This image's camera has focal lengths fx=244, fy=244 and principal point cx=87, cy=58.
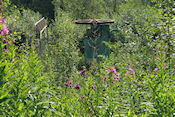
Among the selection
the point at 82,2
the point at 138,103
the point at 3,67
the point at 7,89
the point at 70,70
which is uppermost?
Result: the point at 82,2

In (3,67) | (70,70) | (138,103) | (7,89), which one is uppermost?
(3,67)

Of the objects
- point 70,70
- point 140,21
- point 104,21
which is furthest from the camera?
point 140,21

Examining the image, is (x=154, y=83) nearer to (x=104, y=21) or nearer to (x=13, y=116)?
(x=13, y=116)

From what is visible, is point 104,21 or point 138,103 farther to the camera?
point 104,21

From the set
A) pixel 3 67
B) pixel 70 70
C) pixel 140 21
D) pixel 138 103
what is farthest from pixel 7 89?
pixel 140 21

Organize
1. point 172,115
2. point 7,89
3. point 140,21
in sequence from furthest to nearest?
1. point 140,21
2. point 7,89
3. point 172,115

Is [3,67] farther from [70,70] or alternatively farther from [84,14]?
[84,14]

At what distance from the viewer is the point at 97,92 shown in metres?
3.28

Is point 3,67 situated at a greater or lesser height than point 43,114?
greater

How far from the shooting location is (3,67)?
10.0ft

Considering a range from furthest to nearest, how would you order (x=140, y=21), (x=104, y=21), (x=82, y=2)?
(x=82, y=2) < (x=140, y=21) < (x=104, y=21)

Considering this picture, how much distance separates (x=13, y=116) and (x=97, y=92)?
3.84 feet

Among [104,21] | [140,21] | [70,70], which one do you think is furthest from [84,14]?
[70,70]

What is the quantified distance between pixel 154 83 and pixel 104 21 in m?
9.66
